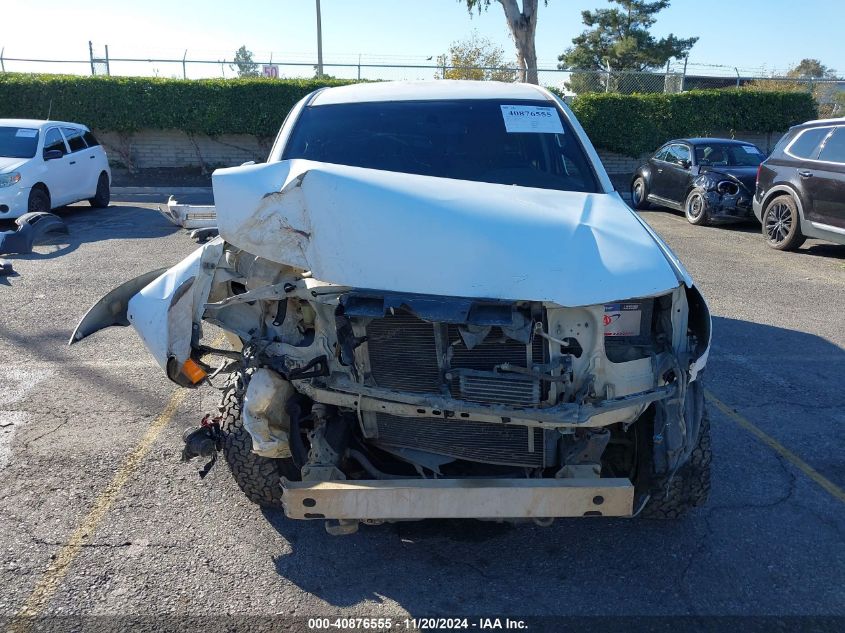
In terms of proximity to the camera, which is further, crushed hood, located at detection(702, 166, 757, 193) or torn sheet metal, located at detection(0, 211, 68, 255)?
crushed hood, located at detection(702, 166, 757, 193)

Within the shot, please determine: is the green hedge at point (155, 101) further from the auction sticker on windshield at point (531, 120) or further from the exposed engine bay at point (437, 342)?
the exposed engine bay at point (437, 342)

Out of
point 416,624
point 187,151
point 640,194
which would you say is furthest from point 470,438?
point 187,151

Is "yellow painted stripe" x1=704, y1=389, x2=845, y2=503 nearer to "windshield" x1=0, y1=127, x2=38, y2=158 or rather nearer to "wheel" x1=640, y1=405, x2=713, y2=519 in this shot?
"wheel" x1=640, y1=405, x2=713, y2=519

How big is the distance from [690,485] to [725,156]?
37.3 feet

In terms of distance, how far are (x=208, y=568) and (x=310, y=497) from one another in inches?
31.6

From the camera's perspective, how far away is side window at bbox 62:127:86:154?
12.9 meters

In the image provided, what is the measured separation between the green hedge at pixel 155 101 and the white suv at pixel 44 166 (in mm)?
5044

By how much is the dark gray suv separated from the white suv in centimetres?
1142

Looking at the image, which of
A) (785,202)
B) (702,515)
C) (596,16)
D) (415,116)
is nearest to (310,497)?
(702,515)

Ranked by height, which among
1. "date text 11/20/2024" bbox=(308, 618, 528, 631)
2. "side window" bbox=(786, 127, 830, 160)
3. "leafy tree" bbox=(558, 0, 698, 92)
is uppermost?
"leafy tree" bbox=(558, 0, 698, 92)

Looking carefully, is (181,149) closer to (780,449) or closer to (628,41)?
(780,449)

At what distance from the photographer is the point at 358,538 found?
11.5 ft

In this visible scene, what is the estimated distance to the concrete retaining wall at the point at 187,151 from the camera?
19266 mm

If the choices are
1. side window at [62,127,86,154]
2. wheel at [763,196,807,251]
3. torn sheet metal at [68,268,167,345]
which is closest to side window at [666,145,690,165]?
wheel at [763,196,807,251]
